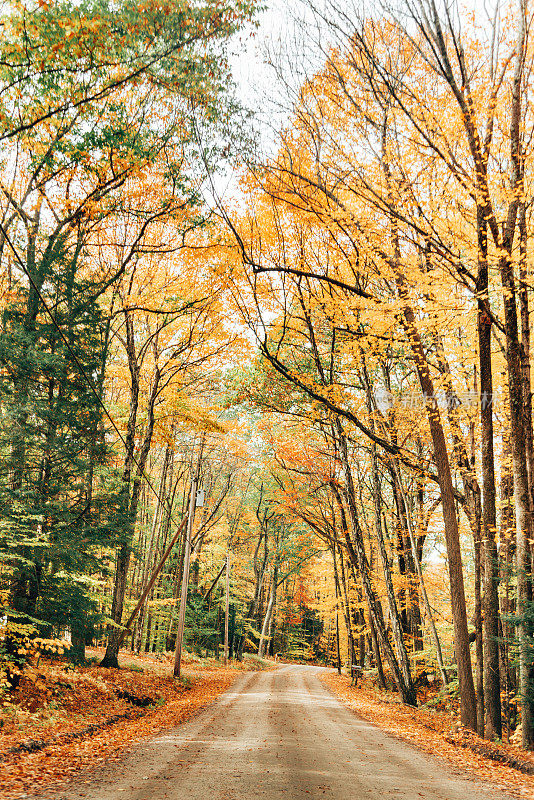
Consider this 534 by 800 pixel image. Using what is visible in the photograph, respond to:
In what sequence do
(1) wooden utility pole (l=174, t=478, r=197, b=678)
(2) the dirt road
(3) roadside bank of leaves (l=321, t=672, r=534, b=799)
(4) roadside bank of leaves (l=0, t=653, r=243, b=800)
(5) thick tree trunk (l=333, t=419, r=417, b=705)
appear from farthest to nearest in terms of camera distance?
(1) wooden utility pole (l=174, t=478, r=197, b=678) → (5) thick tree trunk (l=333, t=419, r=417, b=705) → (3) roadside bank of leaves (l=321, t=672, r=534, b=799) → (4) roadside bank of leaves (l=0, t=653, r=243, b=800) → (2) the dirt road

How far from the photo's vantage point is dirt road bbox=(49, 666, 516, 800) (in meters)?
4.30

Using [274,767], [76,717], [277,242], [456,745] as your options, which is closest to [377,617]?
[456,745]

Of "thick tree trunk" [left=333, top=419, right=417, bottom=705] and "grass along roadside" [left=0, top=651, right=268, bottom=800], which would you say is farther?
"thick tree trunk" [left=333, top=419, right=417, bottom=705]

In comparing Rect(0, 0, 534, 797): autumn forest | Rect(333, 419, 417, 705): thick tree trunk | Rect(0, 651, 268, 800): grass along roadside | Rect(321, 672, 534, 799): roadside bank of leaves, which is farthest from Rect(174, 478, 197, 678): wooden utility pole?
Rect(333, 419, 417, 705): thick tree trunk

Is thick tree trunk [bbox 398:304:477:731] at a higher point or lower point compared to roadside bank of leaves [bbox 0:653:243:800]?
higher

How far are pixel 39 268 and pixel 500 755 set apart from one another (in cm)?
989

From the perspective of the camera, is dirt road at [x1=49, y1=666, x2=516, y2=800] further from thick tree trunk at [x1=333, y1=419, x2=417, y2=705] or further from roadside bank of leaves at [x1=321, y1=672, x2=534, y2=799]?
thick tree trunk at [x1=333, y1=419, x2=417, y2=705]

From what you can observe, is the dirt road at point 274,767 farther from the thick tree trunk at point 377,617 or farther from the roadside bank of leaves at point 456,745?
the thick tree trunk at point 377,617

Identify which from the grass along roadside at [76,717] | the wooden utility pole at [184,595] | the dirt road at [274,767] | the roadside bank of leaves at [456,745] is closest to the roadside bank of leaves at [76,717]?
the grass along roadside at [76,717]

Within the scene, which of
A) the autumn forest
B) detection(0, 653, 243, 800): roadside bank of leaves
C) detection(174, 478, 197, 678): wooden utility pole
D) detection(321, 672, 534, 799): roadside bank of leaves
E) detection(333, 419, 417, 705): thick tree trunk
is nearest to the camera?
detection(0, 653, 243, 800): roadside bank of leaves

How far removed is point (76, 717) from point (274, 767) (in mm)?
3823

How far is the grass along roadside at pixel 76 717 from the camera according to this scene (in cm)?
491

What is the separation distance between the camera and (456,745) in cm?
726

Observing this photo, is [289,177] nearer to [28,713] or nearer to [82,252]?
[82,252]
